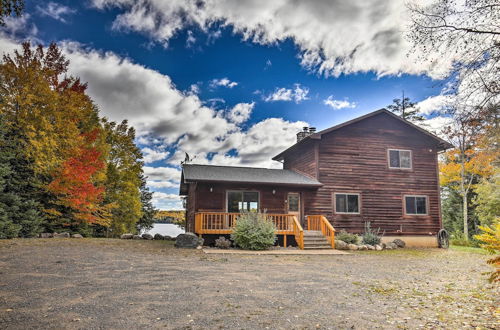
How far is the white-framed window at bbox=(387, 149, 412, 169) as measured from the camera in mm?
19141

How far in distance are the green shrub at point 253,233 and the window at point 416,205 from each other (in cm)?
920

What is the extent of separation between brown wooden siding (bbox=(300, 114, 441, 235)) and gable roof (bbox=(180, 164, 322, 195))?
1.27 meters

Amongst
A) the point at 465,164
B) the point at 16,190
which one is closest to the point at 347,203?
the point at 465,164

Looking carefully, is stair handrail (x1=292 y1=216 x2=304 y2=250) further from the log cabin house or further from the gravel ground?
the gravel ground

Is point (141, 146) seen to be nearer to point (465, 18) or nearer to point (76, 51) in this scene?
point (76, 51)

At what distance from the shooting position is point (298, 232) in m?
15.5

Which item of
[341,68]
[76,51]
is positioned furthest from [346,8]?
[76,51]

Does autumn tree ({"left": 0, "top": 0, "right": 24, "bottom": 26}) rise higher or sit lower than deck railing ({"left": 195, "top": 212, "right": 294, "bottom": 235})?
higher

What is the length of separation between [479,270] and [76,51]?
20.7 m

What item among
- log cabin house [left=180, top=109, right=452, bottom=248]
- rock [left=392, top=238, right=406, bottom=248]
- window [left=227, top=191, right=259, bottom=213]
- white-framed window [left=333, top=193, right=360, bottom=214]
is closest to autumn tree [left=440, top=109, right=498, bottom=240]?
log cabin house [left=180, top=109, right=452, bottom=248]

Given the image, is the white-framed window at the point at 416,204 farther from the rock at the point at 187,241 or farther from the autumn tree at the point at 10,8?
the autumn tree at the point at 10,8

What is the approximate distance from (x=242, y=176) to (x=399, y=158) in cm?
932

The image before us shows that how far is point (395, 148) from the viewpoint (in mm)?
19234

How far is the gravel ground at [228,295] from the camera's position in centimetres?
461
